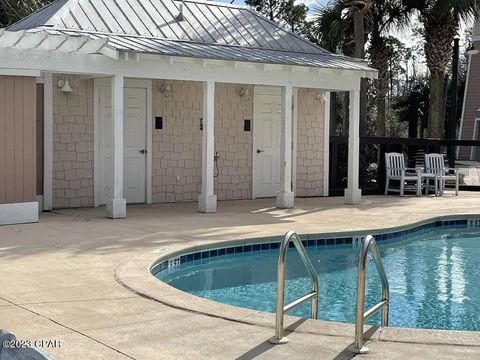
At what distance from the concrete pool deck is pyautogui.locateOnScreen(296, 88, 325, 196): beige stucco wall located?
3476mm

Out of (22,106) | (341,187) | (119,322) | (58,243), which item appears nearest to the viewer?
(119,322)

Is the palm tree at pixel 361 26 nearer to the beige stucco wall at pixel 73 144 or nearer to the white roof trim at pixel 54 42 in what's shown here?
the beige stucco wall at pixel 73 144

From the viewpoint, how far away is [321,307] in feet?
21.8

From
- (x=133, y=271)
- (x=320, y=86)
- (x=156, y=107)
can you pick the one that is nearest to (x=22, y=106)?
(x=156, y=107)

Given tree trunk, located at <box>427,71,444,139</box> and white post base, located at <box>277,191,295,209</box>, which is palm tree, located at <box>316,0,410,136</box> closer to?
tree trunk, located at <box>427,71,444,139</box>

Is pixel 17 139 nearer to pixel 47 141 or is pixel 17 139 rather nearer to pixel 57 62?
pixel 57 62

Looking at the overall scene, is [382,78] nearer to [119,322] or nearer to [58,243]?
[58,243]

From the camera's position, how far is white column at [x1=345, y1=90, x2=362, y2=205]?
13734 mm

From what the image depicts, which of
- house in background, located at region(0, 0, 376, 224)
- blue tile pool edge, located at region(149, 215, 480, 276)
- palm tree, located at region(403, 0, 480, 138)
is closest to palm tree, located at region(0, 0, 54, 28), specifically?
house in background, located at region(0, 0, 376, 224)

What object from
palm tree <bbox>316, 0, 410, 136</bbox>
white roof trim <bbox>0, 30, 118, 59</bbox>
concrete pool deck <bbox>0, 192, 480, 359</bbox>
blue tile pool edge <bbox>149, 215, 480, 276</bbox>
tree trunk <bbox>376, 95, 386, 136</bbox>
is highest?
palm tree <bbox>316, 0, 410, 136</bbox>

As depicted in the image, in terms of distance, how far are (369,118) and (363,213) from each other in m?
24.0

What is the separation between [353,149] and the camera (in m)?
13.8

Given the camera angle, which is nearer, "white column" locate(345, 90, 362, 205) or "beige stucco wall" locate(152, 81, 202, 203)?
"beige stucco wall" locate(152, 81, 202, 203)

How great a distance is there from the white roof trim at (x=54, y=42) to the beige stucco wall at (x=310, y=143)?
5.65 m
